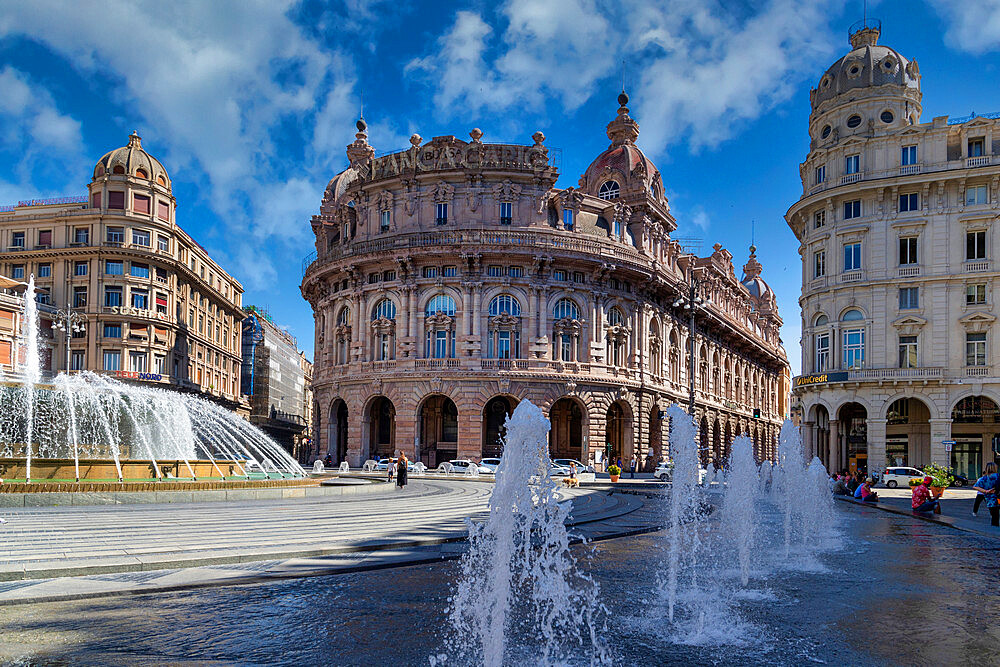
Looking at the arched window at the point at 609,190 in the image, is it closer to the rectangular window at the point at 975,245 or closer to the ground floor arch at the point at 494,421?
the ground floor arch at the point at 494,421

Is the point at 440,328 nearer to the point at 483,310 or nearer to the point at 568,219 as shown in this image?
the point at 483,310

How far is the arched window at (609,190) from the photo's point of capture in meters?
55.4

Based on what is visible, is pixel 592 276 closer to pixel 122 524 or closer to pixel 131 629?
pixel 122 524

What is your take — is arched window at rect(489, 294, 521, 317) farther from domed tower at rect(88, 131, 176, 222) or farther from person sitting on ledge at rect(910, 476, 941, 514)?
domed tower at rect(88, 131, 176, 222)

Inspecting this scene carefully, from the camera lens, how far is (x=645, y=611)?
8.98m

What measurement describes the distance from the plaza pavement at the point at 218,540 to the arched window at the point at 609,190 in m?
38.1

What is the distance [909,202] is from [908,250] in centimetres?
257

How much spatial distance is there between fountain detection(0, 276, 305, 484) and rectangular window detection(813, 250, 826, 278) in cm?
3117

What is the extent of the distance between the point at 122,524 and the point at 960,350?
3920 centimetres

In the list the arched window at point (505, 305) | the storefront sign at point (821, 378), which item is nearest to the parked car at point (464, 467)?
the arched window at point (505, 305)

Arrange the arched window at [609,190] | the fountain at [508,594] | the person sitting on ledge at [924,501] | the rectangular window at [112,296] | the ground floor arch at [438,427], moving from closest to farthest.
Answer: the fountain at [508,594] → the person sitting on ledge at [924,501] → the ground floor arch at [438,427] → the arched window at [609,190] → the rectangular window at [112,296]

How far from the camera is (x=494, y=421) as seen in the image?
48.2 meters

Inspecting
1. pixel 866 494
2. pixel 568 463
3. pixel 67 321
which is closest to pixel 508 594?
pixel 866 494

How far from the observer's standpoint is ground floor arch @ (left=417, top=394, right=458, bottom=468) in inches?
1898
